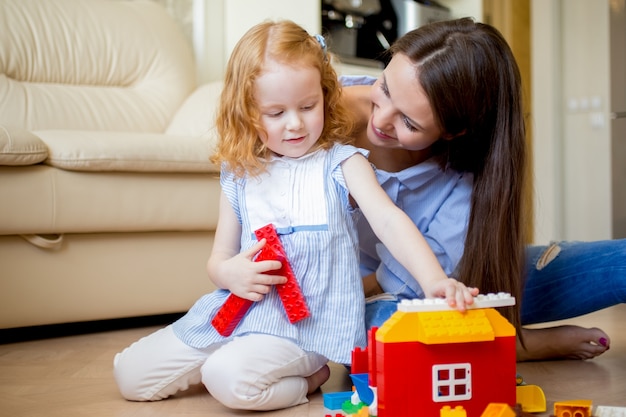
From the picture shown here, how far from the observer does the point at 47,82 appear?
2.31 m

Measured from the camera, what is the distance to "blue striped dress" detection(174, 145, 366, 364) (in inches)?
42.5

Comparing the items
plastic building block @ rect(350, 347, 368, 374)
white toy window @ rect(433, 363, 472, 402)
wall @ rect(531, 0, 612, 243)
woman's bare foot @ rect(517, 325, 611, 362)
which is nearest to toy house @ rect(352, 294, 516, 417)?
white toy window @ rect(433, 363, 472, 402)

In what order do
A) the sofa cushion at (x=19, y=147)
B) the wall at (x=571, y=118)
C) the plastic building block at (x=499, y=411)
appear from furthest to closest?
the wall at (x=571, y=118)
the sofa cushion at (x=19, y=147)
the plastic building block at (x=499, y=411)

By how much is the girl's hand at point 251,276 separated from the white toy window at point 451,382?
28 centimetres

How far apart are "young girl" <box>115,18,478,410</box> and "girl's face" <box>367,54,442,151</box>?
6 centimetres

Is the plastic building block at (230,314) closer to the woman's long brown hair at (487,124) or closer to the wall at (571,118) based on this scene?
the woman's long brown hair at (487,124)

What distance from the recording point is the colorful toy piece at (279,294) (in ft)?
3.47

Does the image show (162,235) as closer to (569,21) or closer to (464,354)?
(464,354)

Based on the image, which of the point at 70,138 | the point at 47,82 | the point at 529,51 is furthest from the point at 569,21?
the point at 70,138

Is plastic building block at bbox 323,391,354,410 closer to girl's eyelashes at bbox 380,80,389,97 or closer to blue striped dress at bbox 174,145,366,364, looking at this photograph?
blue striped dress at bbox 174,145,366,364

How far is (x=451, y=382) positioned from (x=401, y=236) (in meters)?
0.20

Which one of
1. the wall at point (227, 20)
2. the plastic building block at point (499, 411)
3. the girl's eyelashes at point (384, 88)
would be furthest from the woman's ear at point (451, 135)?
the wall at point (227, 20)

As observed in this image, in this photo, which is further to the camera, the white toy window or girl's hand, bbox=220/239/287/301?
girl's hand, bbox=220/239/287/301

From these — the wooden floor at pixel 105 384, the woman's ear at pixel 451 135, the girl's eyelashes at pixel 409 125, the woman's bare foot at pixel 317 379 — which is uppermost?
the girl's eyelashes at pixel 409 125
